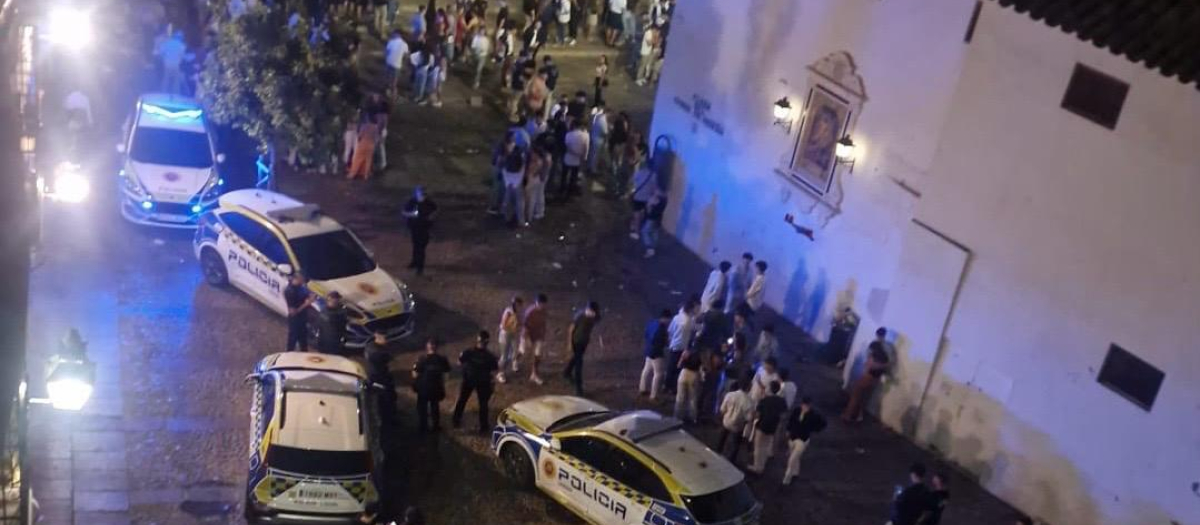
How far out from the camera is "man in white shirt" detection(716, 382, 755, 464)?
16.3m

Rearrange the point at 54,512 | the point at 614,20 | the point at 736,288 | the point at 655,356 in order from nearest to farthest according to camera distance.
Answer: the point at 54,512 < the point at 655,356 < the point at 736,288 < the point at 614,20

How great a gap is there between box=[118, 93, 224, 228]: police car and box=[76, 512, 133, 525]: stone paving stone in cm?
728

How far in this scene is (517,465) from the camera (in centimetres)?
1569

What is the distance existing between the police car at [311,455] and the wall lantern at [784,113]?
9106 mm

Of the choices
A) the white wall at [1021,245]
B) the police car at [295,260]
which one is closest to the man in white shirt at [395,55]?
the police car at [295,260]

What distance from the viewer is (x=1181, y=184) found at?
14609 millimetres

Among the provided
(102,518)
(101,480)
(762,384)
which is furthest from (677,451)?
(101,480)

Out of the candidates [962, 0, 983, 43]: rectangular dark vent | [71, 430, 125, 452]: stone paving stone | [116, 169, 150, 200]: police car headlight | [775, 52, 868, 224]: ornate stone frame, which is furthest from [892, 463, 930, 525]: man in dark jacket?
[116, 169, 150, 200]: police car headlight

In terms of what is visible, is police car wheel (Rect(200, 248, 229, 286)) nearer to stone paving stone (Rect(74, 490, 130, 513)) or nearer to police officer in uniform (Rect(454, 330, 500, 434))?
police officer in uniform (Rect(454, 330, 500, 434))

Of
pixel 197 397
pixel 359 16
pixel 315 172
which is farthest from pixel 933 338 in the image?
pixel 359 16

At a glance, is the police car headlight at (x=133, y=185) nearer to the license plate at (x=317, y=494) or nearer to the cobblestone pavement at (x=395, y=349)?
the cobblestone pavement at (x=395, y=349)

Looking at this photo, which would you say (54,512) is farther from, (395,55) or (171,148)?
(395,55)

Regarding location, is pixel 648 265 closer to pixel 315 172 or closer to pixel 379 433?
pixel 315 172

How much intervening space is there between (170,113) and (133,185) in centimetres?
197
